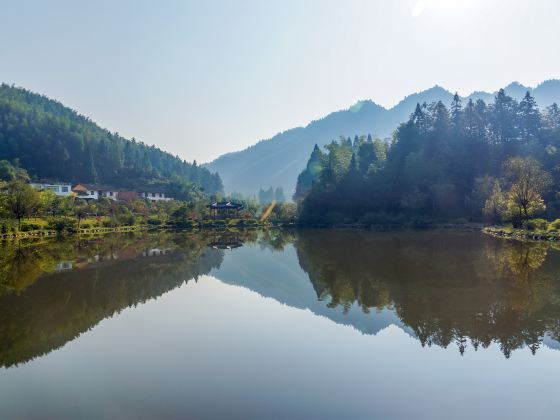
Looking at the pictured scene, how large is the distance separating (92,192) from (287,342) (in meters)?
76.8

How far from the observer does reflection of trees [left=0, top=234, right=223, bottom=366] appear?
33.6 ft

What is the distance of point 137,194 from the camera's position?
86.8 metres

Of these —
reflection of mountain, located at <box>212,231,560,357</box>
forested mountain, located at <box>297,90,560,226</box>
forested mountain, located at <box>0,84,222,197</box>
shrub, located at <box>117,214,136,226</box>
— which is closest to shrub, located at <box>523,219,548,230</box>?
reflection of mountain, located at <box>212,231,560,357</box>

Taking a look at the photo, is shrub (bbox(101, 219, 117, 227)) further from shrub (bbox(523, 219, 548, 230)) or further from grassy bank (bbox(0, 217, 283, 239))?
shrub (bbox(523, 219, 548, 230))

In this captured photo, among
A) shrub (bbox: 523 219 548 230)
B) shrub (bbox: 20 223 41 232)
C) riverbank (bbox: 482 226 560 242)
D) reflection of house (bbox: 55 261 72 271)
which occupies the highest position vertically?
shrub (bbox: 523 219 548 230)

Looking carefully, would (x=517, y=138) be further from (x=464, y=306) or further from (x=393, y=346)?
(x=393, y=346)

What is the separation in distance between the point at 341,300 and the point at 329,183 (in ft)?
155

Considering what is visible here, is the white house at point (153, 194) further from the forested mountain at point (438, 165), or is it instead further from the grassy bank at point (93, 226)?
the forested mountain at point (438, 165)

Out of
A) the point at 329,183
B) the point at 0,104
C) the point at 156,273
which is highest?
the point at 0,104

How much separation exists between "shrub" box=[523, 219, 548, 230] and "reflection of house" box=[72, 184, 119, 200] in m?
64.3

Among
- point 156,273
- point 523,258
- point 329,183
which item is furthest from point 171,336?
point 329,183

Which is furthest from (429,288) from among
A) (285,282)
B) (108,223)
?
(108,223)

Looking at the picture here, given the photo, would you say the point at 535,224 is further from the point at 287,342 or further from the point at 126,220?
the point at 126,220

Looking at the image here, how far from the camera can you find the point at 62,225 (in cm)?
4247
